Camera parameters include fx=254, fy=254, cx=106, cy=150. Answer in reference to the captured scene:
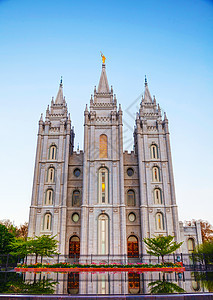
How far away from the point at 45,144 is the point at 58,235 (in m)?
12.6

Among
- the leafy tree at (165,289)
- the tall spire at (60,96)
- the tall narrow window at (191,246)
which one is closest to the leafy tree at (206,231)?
the tall narrow window at (191,246)

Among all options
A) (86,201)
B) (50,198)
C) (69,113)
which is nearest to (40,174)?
(50,198)

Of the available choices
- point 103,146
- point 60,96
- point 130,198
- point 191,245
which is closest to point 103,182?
point 130,198

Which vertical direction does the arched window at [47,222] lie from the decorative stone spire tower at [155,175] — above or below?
below

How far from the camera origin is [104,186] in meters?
33.1

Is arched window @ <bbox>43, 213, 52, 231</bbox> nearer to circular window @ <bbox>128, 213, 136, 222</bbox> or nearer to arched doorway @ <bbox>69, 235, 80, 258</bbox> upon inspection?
arched doorway @ <bbox>69, 235, 80, 258</bbox>

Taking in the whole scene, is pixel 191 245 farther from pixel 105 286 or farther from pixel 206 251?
pixel 105 286

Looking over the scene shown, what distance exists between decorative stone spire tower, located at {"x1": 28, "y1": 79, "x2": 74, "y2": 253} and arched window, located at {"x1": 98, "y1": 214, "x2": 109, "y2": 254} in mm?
4320

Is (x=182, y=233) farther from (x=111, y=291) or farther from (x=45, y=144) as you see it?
(x=111, y=291)

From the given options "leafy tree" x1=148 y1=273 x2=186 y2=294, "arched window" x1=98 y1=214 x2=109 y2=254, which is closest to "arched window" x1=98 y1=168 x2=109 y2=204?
"arched window" x1=98 y1=214 x2=109 y2=254

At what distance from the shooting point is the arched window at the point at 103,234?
98.2 feet

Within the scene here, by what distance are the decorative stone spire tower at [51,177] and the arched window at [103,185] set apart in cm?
442

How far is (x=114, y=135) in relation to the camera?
35562 millimetres

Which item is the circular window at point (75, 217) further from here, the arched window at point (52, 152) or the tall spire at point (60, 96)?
the tall spire at point (60, 96)
